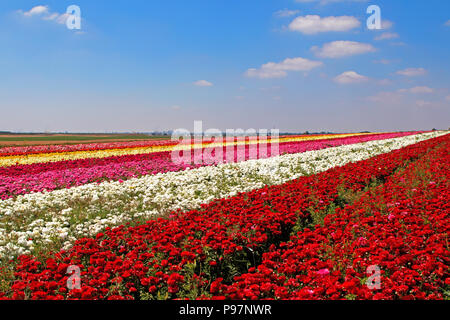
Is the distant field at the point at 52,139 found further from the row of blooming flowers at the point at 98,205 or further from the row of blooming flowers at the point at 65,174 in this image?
the row of blooming flowers at the point at 98,205

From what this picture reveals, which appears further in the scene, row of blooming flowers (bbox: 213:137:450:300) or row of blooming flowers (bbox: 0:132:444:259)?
row of blooming flowers (bbox: 0:132:444:259)

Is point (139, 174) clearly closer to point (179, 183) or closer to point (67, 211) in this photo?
point (179, 183)

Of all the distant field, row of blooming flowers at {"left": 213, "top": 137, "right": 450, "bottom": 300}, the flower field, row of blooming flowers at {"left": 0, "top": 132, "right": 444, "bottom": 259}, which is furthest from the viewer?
the distant field

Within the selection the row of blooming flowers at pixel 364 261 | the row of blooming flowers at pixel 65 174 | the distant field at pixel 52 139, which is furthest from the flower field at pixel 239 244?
the distant field at pixel 52 139

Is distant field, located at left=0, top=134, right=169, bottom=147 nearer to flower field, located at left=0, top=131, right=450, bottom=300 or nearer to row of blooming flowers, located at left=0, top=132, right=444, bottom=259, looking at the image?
row of blooming flowers, located at left=0, top=132, right=444, bottom=259

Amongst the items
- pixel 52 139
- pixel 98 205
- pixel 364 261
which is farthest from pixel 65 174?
pixel 52 139

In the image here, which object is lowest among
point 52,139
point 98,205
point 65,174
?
point 98,205

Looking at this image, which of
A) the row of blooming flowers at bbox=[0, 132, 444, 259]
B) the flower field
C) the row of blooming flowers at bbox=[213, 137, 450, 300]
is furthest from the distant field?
the row of blooming flowers at bbox=[213, 137, 450, 300]

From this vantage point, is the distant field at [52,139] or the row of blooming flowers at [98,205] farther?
the distant field at [52,139]

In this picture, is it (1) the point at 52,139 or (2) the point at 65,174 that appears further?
(1) the point at 52,139

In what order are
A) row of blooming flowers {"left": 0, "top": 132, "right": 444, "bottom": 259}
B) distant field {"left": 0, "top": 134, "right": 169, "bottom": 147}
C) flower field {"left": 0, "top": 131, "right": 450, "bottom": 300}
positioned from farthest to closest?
distant field {"left": 0, "top": 134, "right": 169, "bottom": 147}
row of blooming flowers {"left": 0, "top": 132, "right": 444, "bottom": 259}
flower field {"left": 0, "top": 131, "right": 450, "bottom": 300}

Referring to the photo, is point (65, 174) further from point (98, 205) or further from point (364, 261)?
point (364, 261)

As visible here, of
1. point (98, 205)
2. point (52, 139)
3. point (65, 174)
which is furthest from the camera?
point (52, 139)
